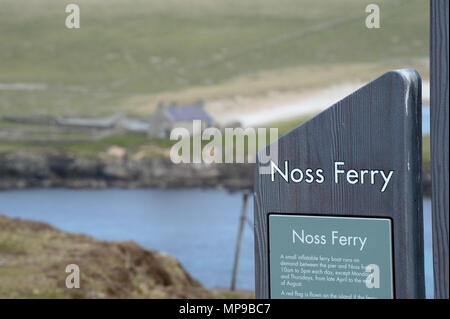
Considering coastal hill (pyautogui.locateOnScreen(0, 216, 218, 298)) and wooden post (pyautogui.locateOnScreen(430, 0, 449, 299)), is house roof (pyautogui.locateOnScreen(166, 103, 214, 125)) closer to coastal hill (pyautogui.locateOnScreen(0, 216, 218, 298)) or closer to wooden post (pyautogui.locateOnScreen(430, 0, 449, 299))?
coastal hill (pyautogui.locateOnScreen(0, 216, 218, 298))

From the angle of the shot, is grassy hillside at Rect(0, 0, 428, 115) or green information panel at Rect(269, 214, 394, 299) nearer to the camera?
green information panel at Rect(269, 214, 394, 299)

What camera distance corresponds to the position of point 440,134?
205 centimetres

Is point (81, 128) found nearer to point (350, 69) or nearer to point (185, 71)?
point (185, 71)

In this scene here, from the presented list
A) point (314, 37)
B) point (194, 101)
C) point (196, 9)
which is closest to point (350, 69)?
point (314, 37)

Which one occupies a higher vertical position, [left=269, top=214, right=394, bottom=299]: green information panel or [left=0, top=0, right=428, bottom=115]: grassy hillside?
[left=0, top=0, right=428, bottom=115]: grassy hillside

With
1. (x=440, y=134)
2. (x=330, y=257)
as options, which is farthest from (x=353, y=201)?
(x=440, y=134)

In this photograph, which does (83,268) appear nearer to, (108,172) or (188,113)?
(108,172)

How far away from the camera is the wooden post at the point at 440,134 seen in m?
2.04

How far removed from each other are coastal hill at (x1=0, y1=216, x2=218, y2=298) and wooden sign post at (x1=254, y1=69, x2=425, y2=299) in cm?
331

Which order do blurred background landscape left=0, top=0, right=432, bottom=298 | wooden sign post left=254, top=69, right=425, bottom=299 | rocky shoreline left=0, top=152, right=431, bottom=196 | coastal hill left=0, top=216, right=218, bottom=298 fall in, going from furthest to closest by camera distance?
rocky shoreline left=0, top=152, right=431, bottom=196 < blurred background landscape left=0, top=0, right=432, bottom=298 < coastal hill left=0, top=216, right=218, bottom=298 < wooden sign post left=254, top=69, right=425, bottom=299

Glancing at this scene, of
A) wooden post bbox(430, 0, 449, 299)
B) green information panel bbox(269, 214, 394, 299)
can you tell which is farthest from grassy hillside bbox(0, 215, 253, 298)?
wooden post bbox(430, 0, 449, 299)

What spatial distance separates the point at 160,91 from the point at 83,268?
34.8m

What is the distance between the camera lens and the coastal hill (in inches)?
222

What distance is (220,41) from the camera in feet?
140
